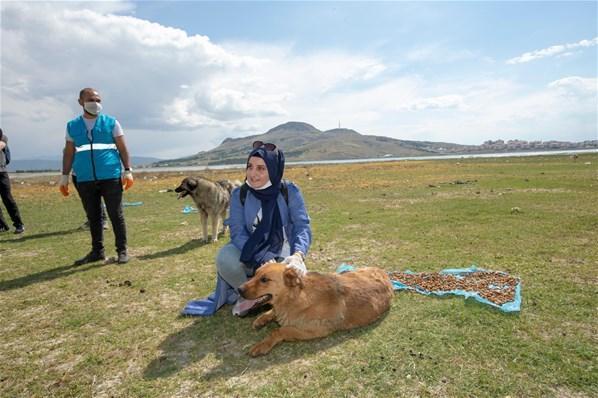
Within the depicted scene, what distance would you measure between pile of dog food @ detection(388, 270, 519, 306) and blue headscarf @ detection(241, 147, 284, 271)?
8.59 feet

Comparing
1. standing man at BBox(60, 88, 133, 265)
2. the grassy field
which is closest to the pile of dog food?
the grassy field

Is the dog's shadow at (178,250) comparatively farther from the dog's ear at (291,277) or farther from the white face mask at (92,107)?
the dog's ear at (291,277)

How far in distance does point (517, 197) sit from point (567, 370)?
1488 centimetres

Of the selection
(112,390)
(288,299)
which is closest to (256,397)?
(288,299)

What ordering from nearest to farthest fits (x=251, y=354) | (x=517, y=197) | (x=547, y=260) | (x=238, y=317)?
(x=251, y=354) → (x=238, y=317) → (x=547, y=260) → (x=517, y=197)

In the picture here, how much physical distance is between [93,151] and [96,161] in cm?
23

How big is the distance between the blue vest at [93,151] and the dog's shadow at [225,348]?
4.61m

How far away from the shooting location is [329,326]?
14.9ft

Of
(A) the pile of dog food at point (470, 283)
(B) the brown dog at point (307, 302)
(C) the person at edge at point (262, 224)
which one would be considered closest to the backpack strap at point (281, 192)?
(C) the person at edge at point (262, 224)

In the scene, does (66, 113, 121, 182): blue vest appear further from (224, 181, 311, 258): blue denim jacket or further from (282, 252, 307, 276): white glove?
(282, 252, 307, 276): white glove

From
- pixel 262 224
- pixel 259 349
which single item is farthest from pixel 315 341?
pixel 262 224

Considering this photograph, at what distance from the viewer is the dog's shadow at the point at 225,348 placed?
4.07m

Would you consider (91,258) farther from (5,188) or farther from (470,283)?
(470,283)

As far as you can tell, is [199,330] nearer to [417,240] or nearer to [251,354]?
[251,354]
